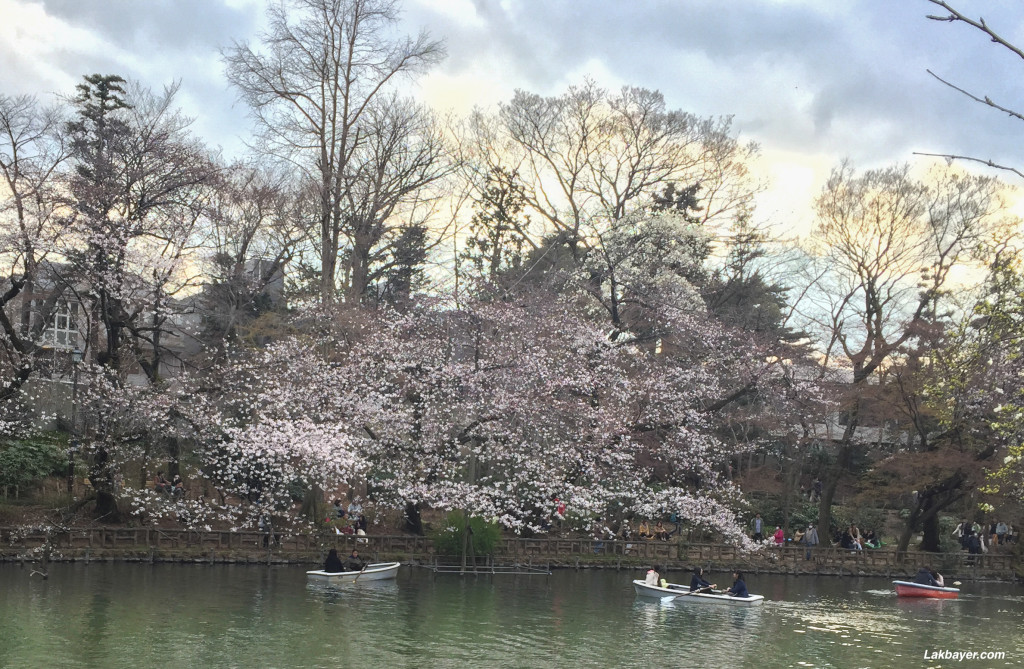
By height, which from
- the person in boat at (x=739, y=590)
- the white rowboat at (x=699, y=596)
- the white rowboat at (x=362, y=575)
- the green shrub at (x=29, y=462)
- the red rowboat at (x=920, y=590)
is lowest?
the red rowboat at (x=920, y=590)

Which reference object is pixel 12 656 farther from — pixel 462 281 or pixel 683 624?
pixel 462 281

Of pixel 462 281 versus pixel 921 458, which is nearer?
pixel 921 458

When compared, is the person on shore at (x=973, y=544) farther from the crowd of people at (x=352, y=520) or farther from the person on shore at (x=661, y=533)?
the crowd of people at (x=352, y=520)

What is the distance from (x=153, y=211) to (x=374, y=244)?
13.3 m

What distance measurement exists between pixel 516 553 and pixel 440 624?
12.3 metres

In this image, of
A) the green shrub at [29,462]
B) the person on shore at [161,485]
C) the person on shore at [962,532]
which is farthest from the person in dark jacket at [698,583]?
the green shrub at [29,462]

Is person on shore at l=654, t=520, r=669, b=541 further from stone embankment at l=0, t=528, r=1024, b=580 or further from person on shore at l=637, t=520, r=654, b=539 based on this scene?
stone embankment at l=0, t=528, r=1024, b=580

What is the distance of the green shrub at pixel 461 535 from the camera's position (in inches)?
1312

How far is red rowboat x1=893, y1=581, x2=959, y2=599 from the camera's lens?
108 feet

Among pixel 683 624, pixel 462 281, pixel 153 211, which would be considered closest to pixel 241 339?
pixel 153 211

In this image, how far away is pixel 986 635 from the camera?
24.8m

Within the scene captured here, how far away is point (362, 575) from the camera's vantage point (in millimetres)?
29688

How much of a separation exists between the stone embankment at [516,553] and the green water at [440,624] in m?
0.94

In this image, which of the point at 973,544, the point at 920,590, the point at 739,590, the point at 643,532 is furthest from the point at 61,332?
the point at 973,544
